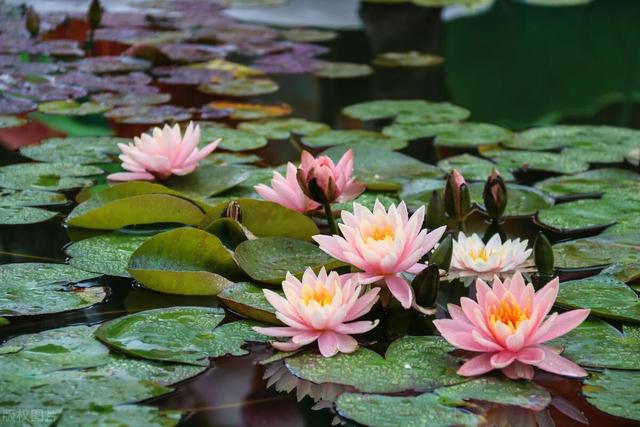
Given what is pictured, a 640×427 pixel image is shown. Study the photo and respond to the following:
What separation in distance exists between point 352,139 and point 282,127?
0.79ft

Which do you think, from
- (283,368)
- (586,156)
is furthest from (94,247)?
(586,156)

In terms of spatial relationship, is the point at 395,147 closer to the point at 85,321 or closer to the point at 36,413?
the point at 85,321

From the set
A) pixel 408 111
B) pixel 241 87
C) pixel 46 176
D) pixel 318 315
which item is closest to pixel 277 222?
pixel 318 315

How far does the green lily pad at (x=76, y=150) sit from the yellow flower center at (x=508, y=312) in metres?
1.35

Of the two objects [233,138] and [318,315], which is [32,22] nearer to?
[233,138]

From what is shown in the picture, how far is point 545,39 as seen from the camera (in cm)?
491

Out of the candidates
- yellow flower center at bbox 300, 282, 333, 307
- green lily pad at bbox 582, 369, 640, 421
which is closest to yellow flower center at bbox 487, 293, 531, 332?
green lily pad at bbox 582, 369, 640, 421

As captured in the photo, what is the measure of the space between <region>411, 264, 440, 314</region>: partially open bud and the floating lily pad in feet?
8.76

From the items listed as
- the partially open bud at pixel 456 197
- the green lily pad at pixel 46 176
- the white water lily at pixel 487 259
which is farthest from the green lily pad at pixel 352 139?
the white water lily at pixel 487 259

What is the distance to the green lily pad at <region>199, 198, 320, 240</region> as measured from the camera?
1.71m

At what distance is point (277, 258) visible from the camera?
1596mm

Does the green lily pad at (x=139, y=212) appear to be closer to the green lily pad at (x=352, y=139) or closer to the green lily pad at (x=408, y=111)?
the green lily pad at (x=352, y=139)

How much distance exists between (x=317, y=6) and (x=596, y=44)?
1.66 metres

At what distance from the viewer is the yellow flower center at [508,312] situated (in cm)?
124
